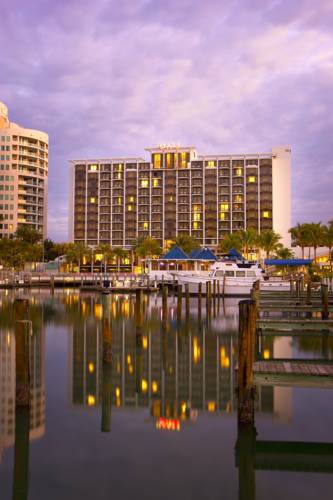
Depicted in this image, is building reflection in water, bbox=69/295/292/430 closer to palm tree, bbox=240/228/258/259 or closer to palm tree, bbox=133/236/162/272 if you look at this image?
palm tree, bbox=240/228/258/259

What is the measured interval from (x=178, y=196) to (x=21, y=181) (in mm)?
47630

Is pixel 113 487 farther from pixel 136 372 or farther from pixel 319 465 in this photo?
pixel 136 372

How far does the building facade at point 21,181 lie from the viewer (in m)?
150

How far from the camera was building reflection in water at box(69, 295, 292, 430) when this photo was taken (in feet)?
50.9

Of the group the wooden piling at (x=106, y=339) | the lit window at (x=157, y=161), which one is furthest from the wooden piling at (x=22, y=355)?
the lit window at (x=157, y=161)

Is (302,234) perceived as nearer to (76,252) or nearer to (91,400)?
(76,252)

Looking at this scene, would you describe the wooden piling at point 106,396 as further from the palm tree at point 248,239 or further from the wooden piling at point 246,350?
the palm tree at point 248,239

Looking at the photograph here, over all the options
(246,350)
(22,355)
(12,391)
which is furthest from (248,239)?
(246,350)

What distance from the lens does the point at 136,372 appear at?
1970 cm

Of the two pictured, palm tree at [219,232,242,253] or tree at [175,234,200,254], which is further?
tree at [175,234,200,254]

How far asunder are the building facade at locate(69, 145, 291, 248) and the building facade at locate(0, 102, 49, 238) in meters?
12.4

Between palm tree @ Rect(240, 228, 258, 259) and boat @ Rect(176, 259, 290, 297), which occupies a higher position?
palm tree @ Rect(240, 228, 258, 259)

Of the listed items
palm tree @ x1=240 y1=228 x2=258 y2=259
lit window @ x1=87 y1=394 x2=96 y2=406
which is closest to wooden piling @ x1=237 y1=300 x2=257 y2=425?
lit window @ x1=87 y1=394 x2=96 y2=406

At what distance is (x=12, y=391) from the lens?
54.2ft
